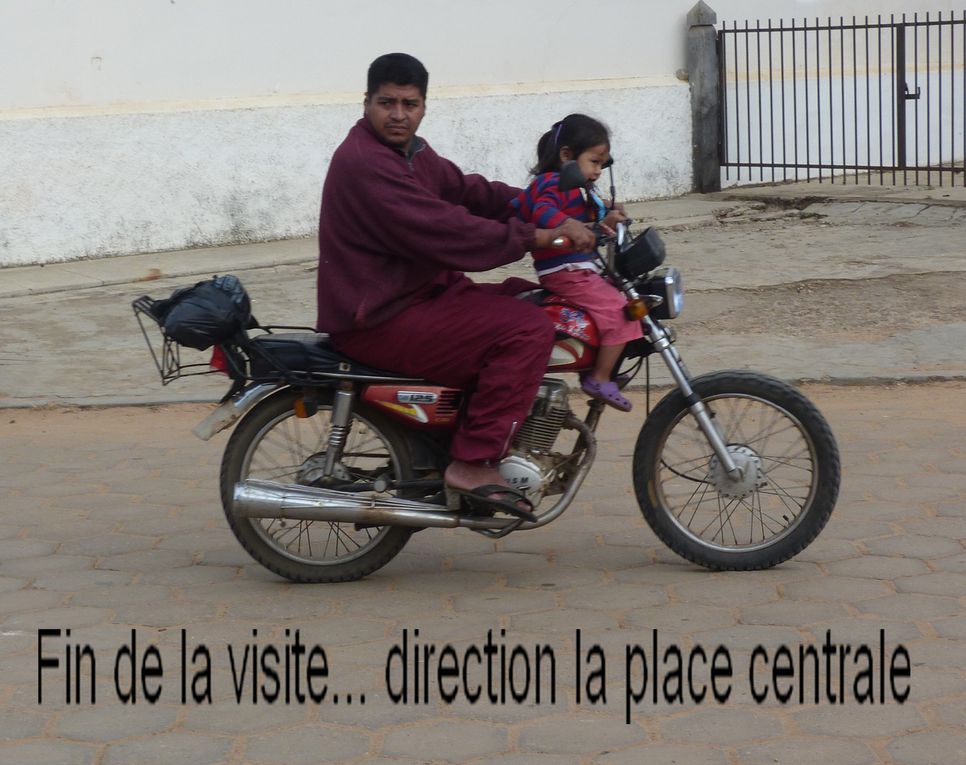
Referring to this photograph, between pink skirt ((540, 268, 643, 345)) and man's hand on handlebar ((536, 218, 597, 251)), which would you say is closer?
man's hand on handlebar ((536, 218, 597, 251))

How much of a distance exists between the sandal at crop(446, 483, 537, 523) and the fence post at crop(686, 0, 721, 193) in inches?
435

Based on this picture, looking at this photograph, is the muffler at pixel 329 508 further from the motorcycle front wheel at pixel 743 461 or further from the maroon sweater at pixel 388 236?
the motorcycle front wheel at pixel 743 461

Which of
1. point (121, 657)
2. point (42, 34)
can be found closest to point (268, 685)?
point (121, 657)

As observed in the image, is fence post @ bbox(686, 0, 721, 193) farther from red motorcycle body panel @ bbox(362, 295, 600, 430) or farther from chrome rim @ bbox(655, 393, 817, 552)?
red motorcycle body panel @ bbox(362, 295, 600, 430)

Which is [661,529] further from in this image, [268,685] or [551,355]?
[268,685]

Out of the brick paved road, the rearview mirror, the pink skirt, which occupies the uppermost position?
the rearview mirror

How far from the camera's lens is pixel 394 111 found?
450cm

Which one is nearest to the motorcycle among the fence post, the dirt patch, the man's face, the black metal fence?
the man's face

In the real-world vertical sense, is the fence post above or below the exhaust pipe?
above

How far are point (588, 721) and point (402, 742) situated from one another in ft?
1.56

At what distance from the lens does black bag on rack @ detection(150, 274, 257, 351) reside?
4539 millimetres

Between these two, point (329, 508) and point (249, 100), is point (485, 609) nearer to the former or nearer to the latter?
point (329, 508)

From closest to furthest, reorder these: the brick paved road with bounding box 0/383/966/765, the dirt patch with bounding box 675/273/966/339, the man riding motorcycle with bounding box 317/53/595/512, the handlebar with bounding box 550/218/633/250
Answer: the brick paved road with bounding box 0/383/966/765 < the man riding motorcycle with bounding box 317/53/595/512 < the handlebar with bounding box 550/218/633/250 < the dirt patch with bounding box 675/273/966/339

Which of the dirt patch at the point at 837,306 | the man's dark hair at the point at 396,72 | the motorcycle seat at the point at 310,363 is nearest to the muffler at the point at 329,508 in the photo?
the motorcycle seat at the point at 310,363
